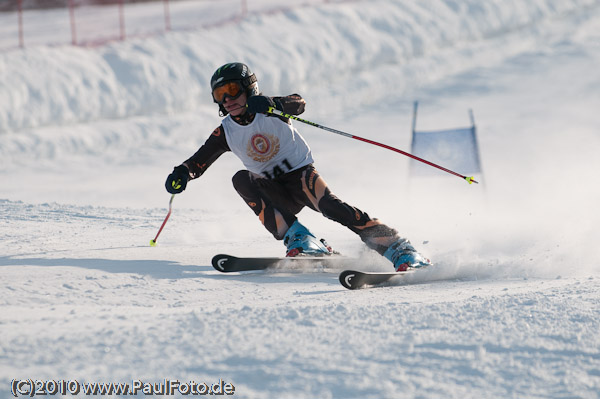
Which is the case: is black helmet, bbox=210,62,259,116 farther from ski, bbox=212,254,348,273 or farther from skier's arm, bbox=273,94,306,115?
ski, bbox=212,254,348,273

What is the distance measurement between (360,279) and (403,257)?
1.62ft

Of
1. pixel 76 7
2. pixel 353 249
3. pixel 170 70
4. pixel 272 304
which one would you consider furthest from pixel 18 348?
pixel 76 7

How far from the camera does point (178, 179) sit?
4676mm

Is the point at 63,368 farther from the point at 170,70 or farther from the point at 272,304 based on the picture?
the point at 170,70

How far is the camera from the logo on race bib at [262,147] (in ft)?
15.2

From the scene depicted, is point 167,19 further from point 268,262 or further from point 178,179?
point 268,262

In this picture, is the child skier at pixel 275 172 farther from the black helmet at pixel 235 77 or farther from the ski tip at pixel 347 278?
the ski tip at pixel 347 278

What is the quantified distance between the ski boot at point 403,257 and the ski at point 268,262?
37 centimetres

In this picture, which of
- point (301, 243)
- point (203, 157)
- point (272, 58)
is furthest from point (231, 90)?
point (272, 58)

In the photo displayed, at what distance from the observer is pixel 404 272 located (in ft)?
13.6

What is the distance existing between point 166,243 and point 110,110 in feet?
22.0

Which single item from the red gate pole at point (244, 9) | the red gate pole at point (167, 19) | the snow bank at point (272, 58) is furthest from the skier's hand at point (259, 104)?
the red gate pole at point (244, 9)

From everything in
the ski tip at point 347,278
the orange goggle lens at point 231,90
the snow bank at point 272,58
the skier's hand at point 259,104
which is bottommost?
the ski tip at point 347,278

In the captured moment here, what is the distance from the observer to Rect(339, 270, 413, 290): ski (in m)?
3.91
